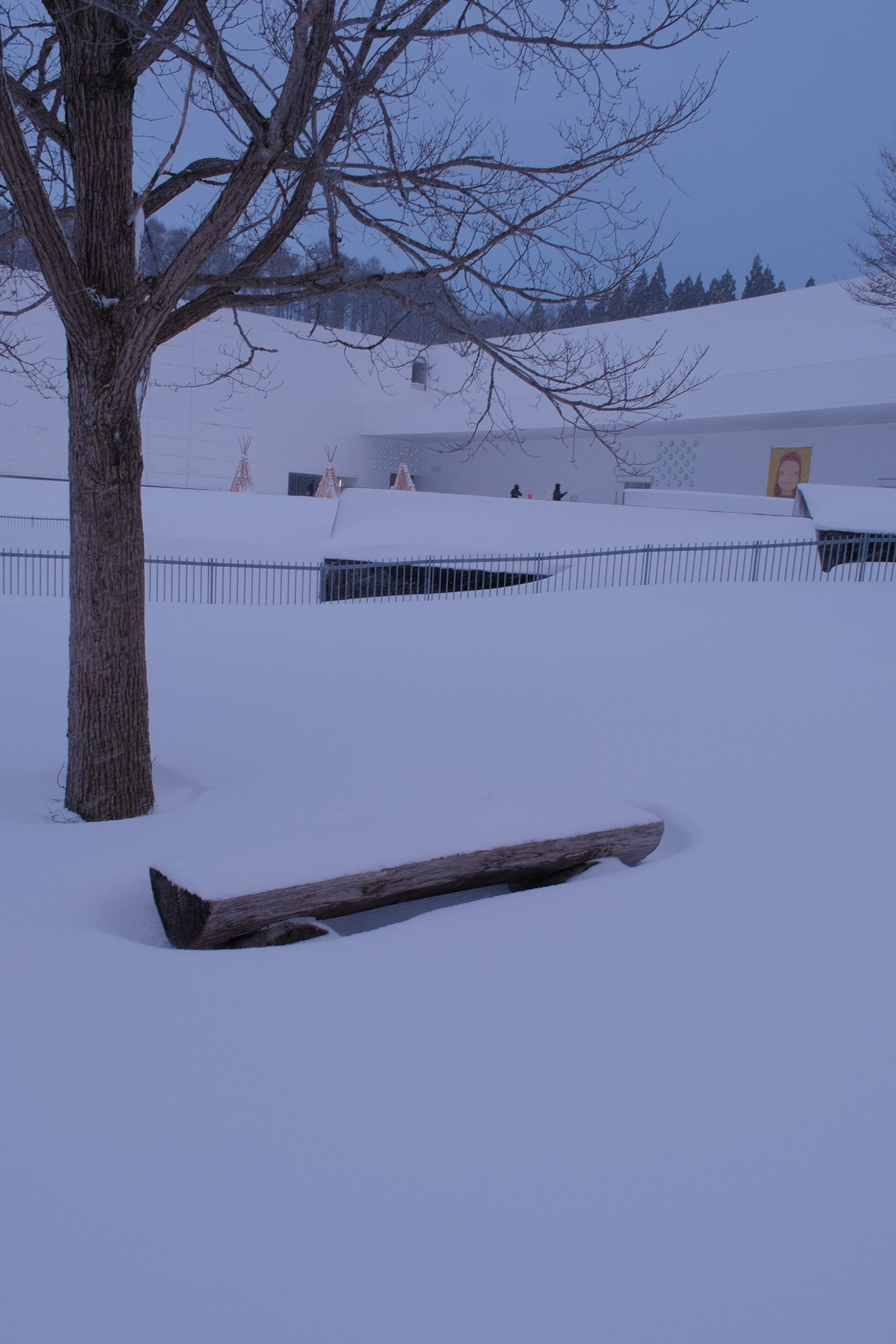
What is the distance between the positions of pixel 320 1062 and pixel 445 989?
1.99ft

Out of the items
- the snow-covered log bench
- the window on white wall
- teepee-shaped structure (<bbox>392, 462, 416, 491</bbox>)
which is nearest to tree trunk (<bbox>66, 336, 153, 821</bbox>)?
the snow-covered log bench

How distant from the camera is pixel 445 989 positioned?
3377 millimetres

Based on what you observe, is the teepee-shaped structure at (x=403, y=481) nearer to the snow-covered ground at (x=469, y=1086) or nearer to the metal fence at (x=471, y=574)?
the metal fence at (x=471, y=574)

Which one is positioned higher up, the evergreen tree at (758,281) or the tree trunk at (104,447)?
the evergreen tree at (758,281)

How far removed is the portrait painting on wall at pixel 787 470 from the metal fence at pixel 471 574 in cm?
1117

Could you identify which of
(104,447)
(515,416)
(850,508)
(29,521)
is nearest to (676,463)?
(515,416)

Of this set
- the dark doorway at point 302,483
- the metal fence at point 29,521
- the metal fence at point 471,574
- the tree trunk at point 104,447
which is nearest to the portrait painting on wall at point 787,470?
the metal fence at point 471,574

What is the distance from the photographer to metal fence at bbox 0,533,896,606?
17.7 metres

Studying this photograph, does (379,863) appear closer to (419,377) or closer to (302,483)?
(302,483)

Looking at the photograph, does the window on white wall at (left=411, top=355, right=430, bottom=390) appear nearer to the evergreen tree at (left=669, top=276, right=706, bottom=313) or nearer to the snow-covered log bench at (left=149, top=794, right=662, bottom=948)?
the evergreen tree at (left=669, top=276, right=706, bottom=313)

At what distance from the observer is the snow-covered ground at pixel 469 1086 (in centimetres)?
211

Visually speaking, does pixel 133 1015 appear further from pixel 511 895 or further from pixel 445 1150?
pixel 511 895

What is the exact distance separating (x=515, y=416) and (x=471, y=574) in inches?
624

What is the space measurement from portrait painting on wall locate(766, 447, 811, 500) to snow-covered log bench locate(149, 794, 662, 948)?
2741 centimetres
